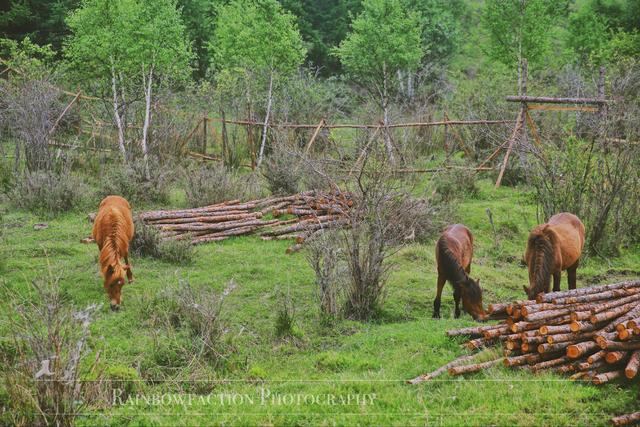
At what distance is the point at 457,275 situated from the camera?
294 inches

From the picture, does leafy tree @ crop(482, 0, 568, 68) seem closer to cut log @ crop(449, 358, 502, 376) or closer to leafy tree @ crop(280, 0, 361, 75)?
leafy tree @ crop(280, 0, 361, 75)

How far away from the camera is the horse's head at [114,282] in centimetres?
769

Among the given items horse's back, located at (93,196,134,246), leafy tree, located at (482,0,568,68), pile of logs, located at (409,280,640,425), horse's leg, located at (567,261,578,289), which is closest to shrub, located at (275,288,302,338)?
pile of logs, located at (409,280,640,425)

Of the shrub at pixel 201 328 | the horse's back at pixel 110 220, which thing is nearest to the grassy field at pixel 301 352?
the shrub at pixel 201 328

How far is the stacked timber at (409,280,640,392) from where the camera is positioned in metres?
5.24

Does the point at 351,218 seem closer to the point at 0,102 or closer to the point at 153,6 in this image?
the point at 153,6

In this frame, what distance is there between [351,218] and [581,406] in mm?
3916

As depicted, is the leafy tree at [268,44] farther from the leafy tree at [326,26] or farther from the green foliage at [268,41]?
the leafy tree at [326,26]

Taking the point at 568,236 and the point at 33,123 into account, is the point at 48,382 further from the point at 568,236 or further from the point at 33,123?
the point at 33,123

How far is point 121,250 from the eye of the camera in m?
8.21

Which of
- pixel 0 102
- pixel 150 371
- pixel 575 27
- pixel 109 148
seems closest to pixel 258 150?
pixel 109 148

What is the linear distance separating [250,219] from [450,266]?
213 inches

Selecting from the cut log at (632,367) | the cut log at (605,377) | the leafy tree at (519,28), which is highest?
the leafy tree at (519,28)

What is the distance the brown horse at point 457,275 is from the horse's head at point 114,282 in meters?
4.36
